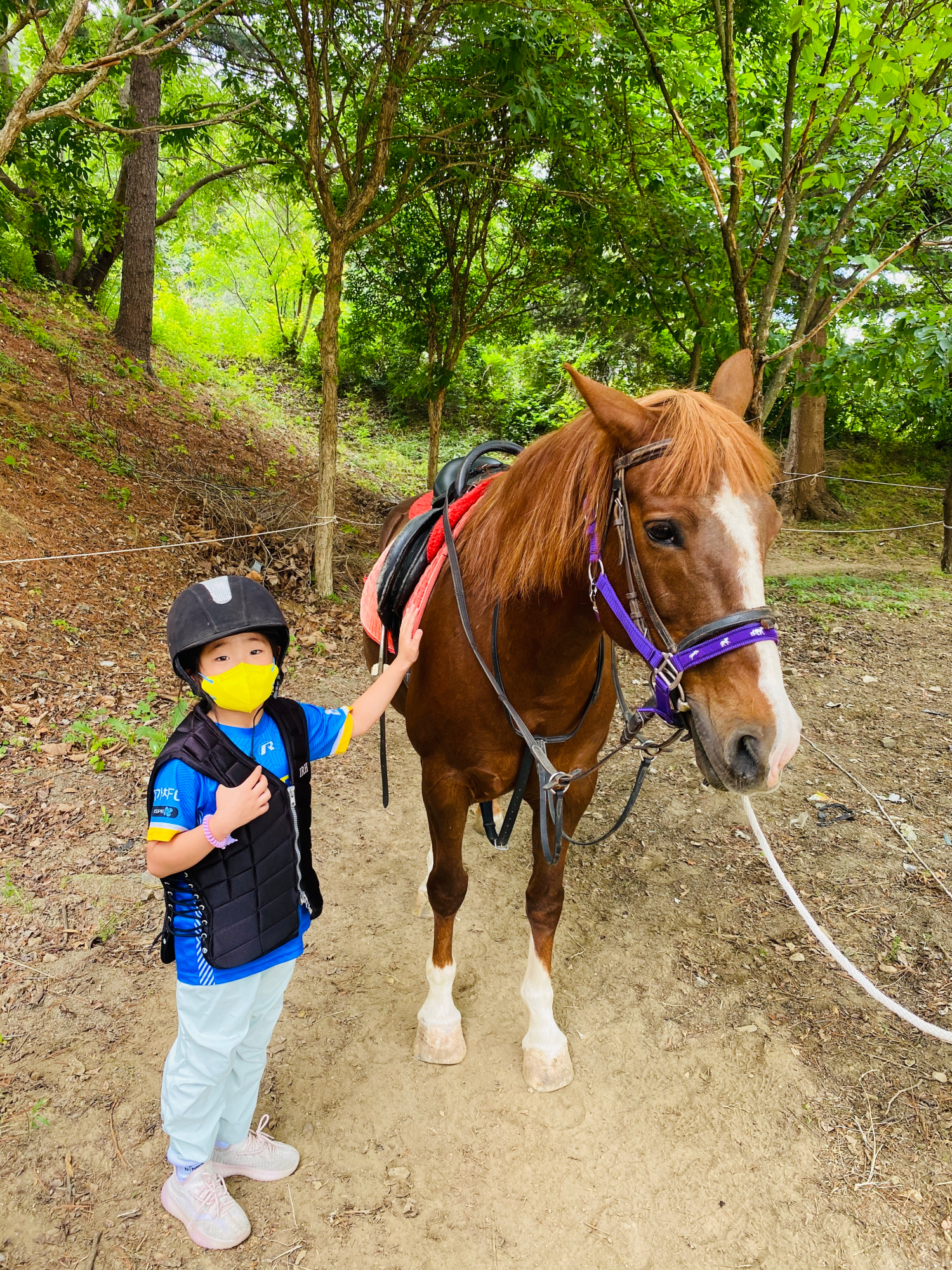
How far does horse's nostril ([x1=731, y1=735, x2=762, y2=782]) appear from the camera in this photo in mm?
1440

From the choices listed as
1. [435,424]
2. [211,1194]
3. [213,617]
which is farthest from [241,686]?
[435,424]

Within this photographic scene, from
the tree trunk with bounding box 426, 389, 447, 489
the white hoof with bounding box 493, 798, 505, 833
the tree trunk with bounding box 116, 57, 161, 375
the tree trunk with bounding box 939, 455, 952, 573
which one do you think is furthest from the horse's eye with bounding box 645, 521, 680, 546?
the tree trunk with bounding box 116, 57, 161, 375

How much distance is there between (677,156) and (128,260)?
739 cm

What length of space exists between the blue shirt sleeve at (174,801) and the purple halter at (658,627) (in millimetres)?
1051

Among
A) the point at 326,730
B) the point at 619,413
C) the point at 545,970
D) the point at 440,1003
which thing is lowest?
the point at 440,1003

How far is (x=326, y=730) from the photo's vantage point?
1876 millimetres

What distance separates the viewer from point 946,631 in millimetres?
6488

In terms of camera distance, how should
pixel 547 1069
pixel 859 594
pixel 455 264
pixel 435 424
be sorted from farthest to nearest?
1. pixel 435 424
2. pixel 455 264
3. pixel 859 594
4. pixel 547 1069

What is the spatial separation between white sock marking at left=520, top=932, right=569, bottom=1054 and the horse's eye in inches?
68.3

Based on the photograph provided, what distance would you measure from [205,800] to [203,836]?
0.11m

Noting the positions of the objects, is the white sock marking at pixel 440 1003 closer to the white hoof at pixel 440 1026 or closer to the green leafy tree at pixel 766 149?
the white hoof at pixel 440 1026

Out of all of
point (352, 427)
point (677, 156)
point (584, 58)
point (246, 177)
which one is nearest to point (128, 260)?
point (246, 177)

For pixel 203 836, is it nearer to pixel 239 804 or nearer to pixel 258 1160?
pixel 239 804

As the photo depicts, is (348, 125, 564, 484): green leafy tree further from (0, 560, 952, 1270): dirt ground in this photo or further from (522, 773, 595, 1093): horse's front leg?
(522, 773, 595, 1093): horse's front leg
